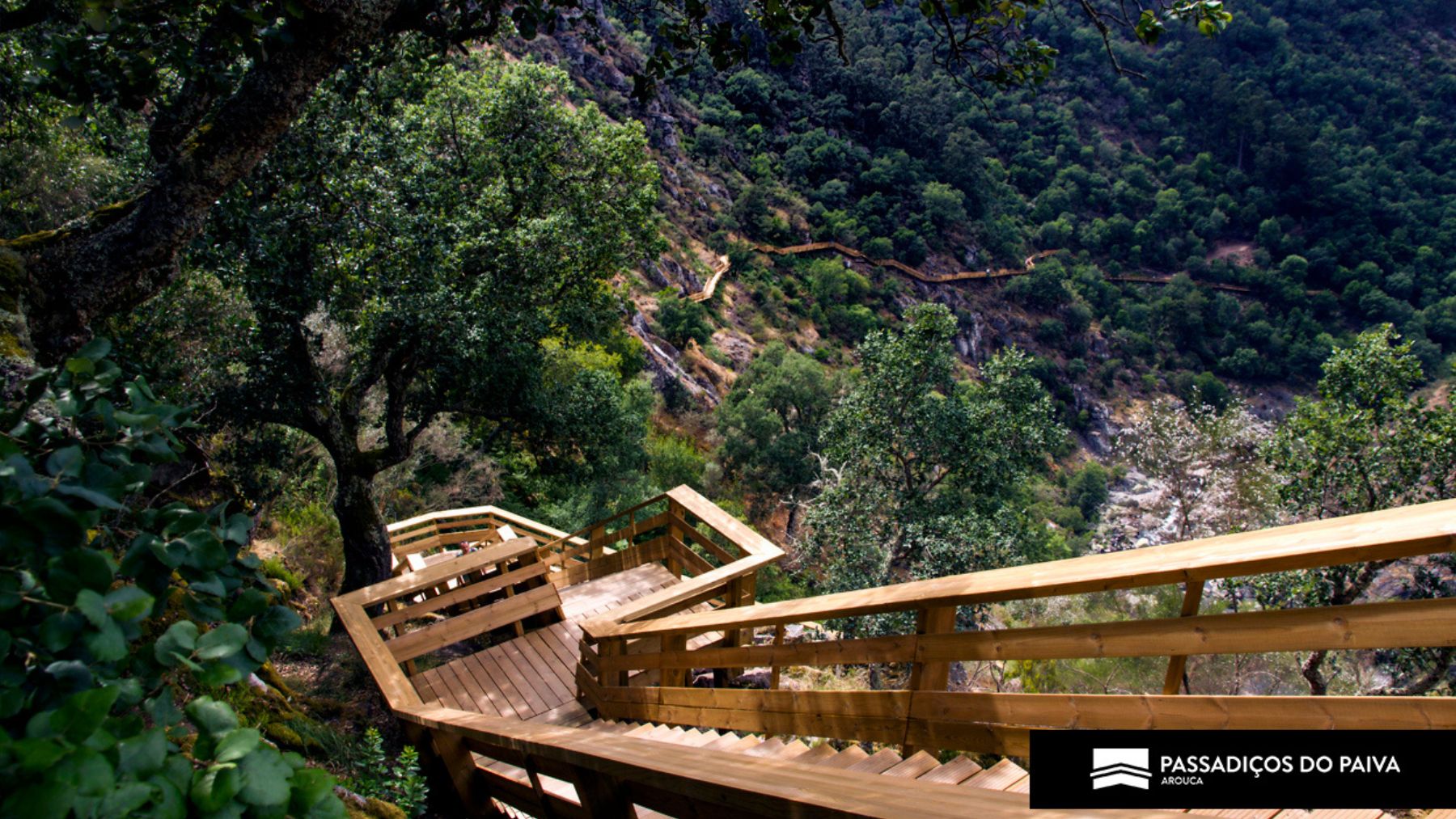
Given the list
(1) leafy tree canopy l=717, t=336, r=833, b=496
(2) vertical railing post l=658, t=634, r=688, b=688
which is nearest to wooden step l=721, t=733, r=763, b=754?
(2) vertical railing post l=658, t=634, r=688, b=688

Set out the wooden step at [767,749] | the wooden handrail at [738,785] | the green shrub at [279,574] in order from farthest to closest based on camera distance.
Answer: the green shrub at [279,574] < the wooden step at [767,749] < the wooden handrail at [738,785]

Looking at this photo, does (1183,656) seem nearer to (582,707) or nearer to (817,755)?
(817,755)

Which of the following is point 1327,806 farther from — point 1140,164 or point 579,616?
point 1140,164

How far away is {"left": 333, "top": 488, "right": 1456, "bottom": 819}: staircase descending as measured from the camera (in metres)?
1.60

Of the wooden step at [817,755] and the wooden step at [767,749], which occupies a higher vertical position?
the wooden step at [817,755]

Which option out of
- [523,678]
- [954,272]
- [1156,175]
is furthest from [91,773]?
[1156,175]

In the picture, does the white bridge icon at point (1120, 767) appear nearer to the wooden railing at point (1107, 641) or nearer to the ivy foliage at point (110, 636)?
the wooden railing at point (1107, 641)

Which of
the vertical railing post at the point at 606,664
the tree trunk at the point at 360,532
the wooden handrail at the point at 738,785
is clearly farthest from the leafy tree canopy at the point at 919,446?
the wooden handrail at the point at 738,785

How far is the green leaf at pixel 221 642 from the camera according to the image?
119cm

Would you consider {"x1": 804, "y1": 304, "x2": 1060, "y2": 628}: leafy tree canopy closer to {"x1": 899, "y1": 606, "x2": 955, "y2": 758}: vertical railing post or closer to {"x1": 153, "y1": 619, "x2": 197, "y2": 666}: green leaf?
{"x1": 899, "y1": 606, "x2": 955, "y2": 758}: vertical railing post

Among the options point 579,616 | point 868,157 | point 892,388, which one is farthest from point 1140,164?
point 579,616

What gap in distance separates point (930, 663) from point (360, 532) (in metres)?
7.15

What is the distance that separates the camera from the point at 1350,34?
260 ft

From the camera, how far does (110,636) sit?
1.07 m
